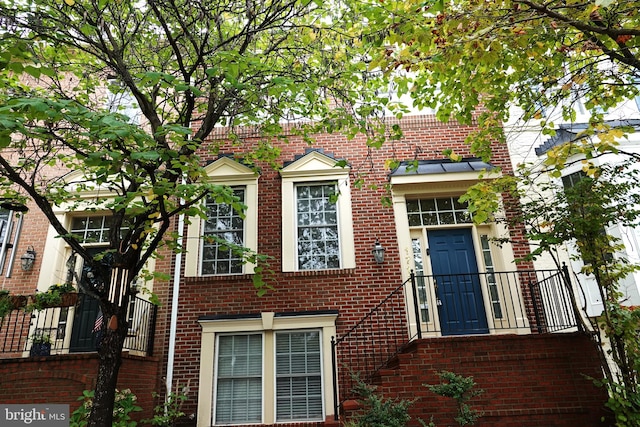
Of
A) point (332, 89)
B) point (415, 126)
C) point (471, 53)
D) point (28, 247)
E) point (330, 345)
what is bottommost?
point (330, 345)

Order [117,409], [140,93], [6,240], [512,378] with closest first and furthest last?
[140,93]
[512,378]
[117,409]
[6,240]

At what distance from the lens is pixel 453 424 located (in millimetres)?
5500

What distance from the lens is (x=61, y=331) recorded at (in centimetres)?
784

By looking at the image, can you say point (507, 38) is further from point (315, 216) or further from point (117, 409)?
point (117, 409)

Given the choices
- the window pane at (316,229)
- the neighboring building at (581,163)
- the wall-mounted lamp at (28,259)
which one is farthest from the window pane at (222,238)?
the neighboring building at (581,163)

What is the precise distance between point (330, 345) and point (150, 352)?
3166 millimetres

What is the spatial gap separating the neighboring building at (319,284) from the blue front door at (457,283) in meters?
0.02

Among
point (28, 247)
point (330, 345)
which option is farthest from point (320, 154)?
point (28, 247)

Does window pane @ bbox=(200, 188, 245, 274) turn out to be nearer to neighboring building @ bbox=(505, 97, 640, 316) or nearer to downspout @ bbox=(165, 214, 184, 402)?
downspout @ bbox=(165, 214, 184, 402)

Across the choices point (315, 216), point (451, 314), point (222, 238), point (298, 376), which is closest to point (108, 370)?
point (298, 376)

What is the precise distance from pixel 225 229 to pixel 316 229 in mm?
1818

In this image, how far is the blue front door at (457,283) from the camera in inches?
296

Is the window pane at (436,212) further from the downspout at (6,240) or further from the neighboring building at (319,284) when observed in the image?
the downspout at (6,240)

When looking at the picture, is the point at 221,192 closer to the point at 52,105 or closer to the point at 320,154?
the point at 52,105
